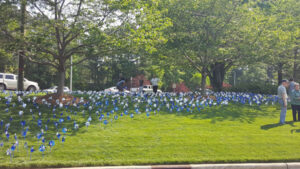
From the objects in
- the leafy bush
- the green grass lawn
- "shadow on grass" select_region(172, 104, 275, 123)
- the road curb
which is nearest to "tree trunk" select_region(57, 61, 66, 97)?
the green grass lawn

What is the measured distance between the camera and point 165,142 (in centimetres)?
668

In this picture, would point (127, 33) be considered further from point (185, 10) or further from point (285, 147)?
point (285, 147)

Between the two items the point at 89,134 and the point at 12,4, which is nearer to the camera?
the point at 89,134

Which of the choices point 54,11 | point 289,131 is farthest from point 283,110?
point 54,11

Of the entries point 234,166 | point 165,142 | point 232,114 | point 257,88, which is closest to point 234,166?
point 234,166

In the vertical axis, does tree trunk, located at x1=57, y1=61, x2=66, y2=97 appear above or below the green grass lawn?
above

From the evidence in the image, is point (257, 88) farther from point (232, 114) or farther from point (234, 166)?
point (234, 166)

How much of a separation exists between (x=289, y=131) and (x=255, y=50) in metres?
7.81

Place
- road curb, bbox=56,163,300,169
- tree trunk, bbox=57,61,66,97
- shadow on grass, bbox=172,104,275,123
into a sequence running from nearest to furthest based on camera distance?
road curb, bbox=56,163,300,169 → shadow on grass, bbox=172,104,275,123 → tree trunk, bbox=57,61,66,97

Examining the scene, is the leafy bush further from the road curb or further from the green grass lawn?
the road curb

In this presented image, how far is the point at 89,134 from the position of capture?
23.7 feet

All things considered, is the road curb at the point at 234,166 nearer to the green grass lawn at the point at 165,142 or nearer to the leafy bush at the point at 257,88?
the green grass lawn at the point at 165,142

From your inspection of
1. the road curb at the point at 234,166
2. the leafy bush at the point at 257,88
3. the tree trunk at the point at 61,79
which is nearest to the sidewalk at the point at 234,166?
the road curb at the point at 234,166

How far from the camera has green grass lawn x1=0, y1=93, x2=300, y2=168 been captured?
18.3ft
